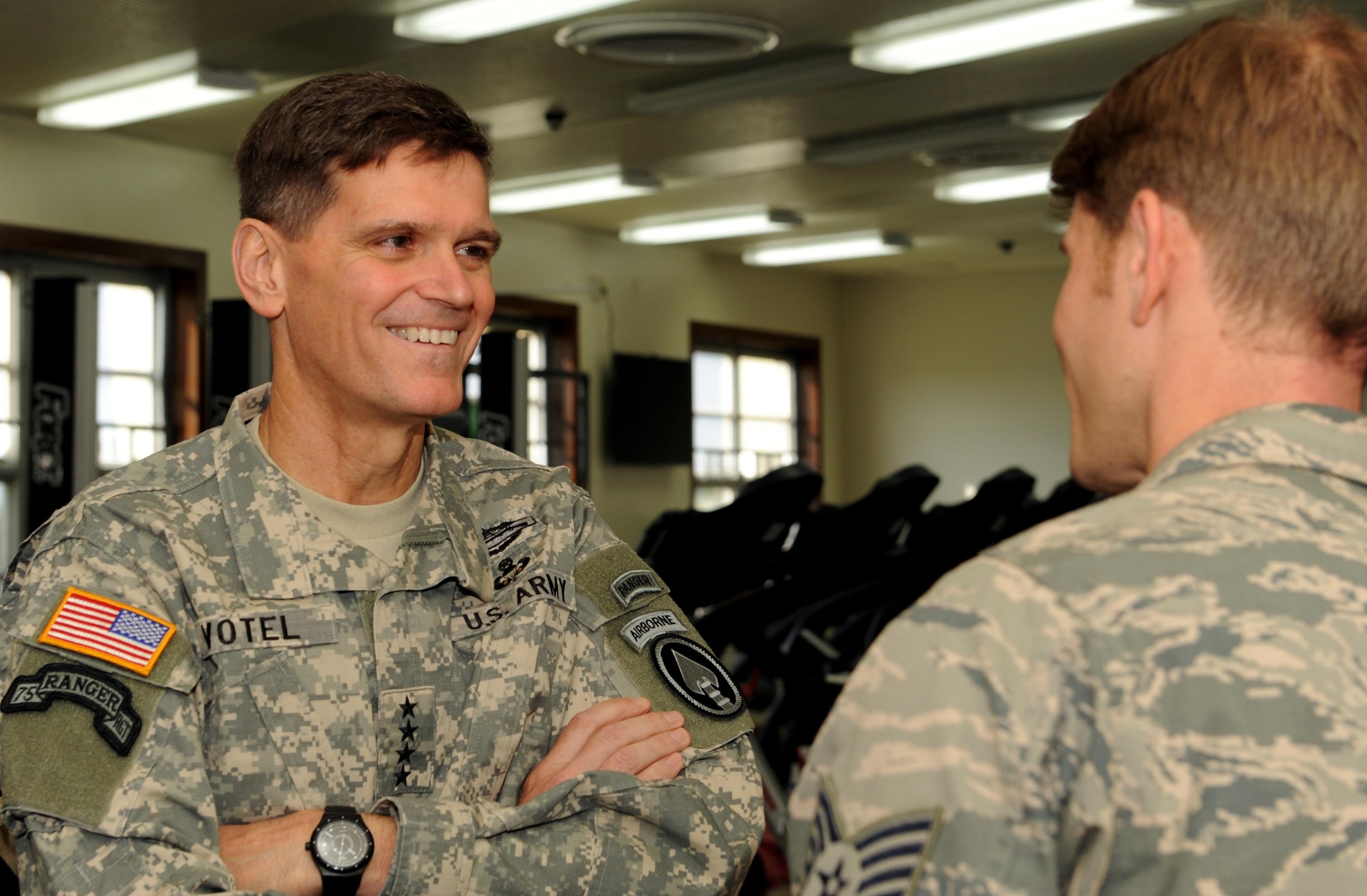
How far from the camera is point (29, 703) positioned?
138 cm

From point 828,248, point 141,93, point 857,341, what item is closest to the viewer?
point 141,93

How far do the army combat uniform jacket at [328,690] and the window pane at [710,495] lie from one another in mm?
9577

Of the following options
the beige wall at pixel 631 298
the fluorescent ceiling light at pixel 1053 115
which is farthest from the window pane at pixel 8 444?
the fluorescent ceiling light at pixel 1053 115

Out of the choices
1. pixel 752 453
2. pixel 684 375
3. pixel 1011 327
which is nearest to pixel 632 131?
pixel 684 375

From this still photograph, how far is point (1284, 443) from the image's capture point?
84 centimetres

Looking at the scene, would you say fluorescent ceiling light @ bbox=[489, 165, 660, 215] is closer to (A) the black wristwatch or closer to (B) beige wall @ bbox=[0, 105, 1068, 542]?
(B) beige wall @ bbox=[0, 105, 1068, 542]

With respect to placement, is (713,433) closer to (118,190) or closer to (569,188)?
(569,188)

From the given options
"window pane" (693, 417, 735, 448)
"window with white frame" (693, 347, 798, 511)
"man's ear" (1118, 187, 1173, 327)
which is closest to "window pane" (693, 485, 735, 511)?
"window with white frame" (693, 347, 798, 511)

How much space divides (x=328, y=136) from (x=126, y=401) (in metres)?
6.72

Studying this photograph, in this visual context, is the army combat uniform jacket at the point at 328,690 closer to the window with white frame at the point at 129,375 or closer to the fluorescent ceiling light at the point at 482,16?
the fluorescent ceiling light at the point at 482,16

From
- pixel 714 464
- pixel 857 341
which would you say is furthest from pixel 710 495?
pixel 857 341

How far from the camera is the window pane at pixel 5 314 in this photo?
718cm

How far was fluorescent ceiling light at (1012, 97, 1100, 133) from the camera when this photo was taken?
6543 millimetres

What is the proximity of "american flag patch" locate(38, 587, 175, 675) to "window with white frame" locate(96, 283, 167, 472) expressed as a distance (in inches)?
256
